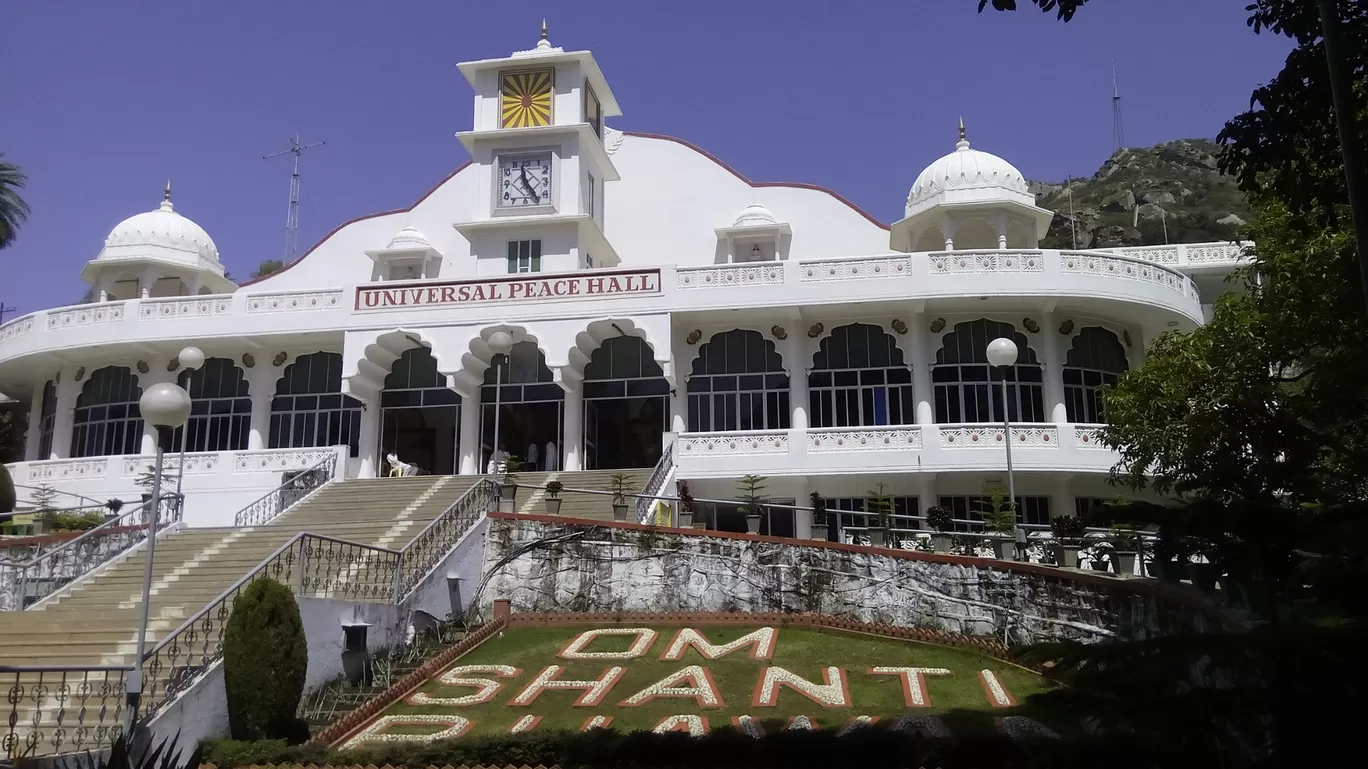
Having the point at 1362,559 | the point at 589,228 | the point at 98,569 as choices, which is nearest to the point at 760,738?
the point at 1362,559

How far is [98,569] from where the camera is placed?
1814cm

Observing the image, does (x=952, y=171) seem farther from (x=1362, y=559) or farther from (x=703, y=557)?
(x=1362, y=559)

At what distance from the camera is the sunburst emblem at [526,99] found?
30.7 m

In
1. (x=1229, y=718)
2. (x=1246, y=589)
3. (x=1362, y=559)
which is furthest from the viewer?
(x=1246, y=589)

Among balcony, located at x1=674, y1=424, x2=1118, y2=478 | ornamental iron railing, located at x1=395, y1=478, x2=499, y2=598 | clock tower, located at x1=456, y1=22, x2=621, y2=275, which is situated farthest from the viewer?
clock tower, located at x1=456, y1=22, x2=621, y2=275

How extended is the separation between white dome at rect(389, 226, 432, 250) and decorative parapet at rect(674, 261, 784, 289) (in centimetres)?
990

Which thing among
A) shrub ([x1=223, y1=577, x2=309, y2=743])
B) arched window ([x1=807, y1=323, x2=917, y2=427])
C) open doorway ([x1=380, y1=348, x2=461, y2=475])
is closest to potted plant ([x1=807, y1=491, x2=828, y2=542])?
arched window ([x1=807, y1=323, x2=917, y2=427])

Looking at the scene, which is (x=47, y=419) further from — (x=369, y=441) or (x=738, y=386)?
(x=738, y=386)

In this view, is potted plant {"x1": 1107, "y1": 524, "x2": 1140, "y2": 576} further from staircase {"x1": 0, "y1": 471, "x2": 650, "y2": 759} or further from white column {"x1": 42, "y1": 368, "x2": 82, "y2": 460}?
white column {"x1": 42, "y1": 368, "x2": 82, "y2": 460}

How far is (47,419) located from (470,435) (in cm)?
1372

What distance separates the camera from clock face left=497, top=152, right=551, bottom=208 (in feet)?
99.1

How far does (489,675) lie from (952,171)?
18.6m

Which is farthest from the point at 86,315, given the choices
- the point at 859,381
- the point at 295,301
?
the point at 859,381

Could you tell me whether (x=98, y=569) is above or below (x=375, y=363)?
below
